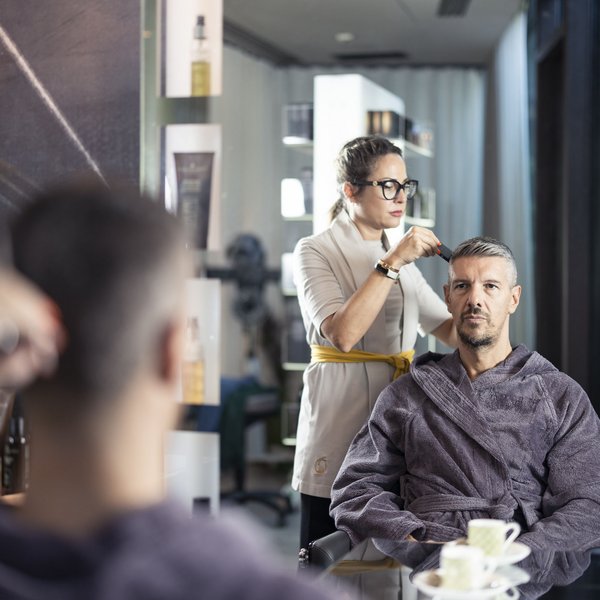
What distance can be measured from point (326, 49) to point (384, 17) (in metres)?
0.73

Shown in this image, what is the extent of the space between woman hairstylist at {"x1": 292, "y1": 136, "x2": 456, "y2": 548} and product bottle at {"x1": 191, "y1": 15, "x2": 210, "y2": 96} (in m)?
0.91

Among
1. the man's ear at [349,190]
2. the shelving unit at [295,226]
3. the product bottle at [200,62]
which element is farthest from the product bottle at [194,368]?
the shelving unit at [295,226]

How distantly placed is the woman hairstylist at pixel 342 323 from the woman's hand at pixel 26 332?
162 centimetres

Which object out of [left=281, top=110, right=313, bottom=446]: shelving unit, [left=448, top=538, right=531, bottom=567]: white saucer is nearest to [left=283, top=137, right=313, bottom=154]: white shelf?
[left=281, top=110, right=313, bottom=446]: shelving unit

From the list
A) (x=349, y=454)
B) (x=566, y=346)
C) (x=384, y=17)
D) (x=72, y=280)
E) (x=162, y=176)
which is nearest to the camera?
(x=72, y=280)

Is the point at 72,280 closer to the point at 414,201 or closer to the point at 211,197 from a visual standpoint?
the point at 211,197

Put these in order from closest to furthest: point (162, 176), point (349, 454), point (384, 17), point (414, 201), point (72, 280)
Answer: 1. point (72, 280)
2. point (349, 454)
3. point (162, 176)
4. point (414, 201)
5. point (384, 17)

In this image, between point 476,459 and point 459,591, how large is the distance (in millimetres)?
772

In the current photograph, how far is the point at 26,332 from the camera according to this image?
2.21ft

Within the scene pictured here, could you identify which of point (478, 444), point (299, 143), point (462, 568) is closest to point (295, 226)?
point (299, 143)

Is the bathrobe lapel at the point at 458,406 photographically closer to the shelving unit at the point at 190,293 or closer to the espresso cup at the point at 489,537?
the espresso cup at the point at 489,537

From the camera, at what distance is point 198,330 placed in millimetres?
3270

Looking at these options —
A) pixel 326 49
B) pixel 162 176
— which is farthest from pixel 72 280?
pixel 326 49

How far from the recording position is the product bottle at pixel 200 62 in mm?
3178
